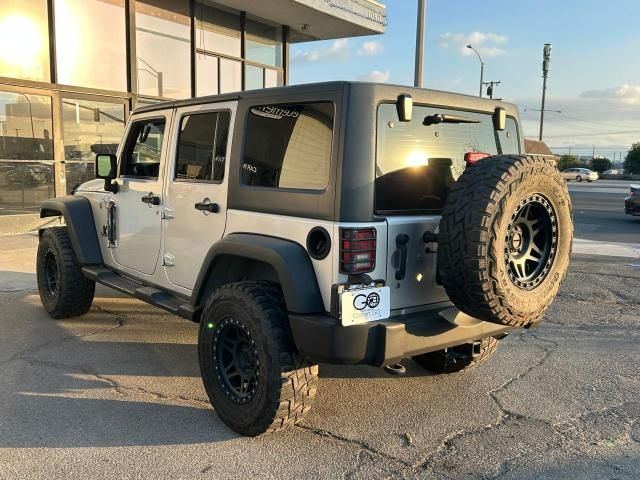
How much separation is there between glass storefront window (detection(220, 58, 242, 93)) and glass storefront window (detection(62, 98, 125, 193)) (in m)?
3.10

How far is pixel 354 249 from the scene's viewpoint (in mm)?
2787

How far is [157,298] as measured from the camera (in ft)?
13.6

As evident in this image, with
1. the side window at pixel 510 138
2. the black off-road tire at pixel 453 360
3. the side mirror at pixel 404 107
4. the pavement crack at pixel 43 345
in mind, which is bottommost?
the pavement crack at pixel 43 345

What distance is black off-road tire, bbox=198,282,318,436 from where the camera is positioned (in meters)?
2.97

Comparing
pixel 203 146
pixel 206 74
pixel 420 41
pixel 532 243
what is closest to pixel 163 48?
pixel 206 74

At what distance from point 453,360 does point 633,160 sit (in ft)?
217

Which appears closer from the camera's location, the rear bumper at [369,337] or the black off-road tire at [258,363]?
the rear bumper at [369,337]

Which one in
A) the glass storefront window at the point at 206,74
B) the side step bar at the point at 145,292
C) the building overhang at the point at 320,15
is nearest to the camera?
the side step bar at the point at 145,292

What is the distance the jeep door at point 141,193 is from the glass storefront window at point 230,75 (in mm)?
9773

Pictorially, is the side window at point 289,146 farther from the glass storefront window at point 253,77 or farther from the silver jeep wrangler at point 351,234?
the glass storefront window at point 253,77

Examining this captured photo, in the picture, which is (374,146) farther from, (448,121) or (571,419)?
(571,419)

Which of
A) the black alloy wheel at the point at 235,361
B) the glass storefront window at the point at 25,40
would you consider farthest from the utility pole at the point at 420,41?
the black alloy wheel at the point at 235,361

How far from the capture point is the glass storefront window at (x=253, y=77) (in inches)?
578

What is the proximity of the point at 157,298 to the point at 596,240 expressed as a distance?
33.3 feet
